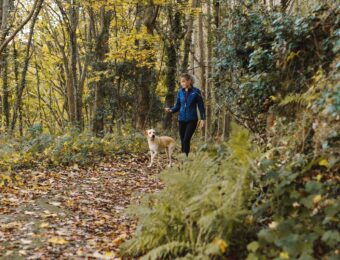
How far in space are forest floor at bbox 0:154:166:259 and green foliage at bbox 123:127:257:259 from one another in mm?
687

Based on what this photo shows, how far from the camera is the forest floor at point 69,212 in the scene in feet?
17.7

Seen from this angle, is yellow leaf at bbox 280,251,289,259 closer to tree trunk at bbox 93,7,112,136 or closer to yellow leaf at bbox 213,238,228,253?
yellow leaf at bbox 213,238,228,253

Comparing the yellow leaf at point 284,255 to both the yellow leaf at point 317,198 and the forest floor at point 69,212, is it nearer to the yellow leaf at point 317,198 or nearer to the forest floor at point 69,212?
the yellow leaf at point 317,198

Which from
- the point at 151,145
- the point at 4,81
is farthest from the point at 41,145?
the point at 4,81

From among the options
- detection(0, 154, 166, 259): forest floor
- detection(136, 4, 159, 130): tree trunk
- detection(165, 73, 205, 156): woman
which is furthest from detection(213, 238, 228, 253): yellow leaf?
detection(136, 4, 159, 130): tree trunk

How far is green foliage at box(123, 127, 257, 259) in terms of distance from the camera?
4125 mm

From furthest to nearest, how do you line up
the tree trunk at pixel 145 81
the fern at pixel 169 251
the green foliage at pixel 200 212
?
the tree trunk at pixel 145 81 → the fern at pixel 169 251 → the green foliage at pixel 200 212

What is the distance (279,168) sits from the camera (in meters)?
4.71

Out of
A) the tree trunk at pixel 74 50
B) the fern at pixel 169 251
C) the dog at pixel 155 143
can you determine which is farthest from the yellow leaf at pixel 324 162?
the tree trunk at pixel 74 50

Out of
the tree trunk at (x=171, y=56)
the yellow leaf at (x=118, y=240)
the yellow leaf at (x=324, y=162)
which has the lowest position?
the yellow leaf at (x=118, y=240)

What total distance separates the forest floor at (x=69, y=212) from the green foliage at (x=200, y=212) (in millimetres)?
687

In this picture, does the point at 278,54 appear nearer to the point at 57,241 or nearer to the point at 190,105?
the point at 190,105

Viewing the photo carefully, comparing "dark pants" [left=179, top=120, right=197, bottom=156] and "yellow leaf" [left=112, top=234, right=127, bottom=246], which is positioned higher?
"dark pants" [left=179, top=120, right=197, bottom=156]

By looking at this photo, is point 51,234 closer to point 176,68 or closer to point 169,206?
point 169,206
